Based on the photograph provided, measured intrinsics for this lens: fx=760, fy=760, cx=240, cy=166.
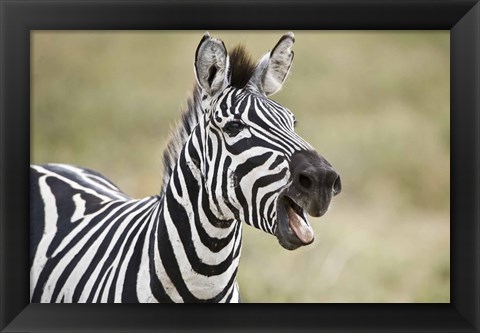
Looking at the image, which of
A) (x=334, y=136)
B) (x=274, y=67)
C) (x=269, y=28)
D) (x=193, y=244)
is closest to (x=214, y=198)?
(x=193, y=244)

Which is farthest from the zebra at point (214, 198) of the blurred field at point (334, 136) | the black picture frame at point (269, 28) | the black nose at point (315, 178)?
the blurred field at point (334, 136)

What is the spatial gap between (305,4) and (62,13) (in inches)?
49.4

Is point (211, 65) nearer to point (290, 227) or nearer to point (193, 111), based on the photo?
point (193, 111)

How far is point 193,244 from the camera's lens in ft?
11.0

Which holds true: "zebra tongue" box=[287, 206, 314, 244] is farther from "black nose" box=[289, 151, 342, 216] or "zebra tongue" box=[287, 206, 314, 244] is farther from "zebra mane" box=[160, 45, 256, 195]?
"zebra mane" box=[160, 45, 256, 195]

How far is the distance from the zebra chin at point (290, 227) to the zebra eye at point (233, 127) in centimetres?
35

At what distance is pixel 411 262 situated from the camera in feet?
22.2

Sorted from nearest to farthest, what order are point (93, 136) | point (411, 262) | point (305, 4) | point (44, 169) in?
point (305, 4)
point (44, 169)
point (411, 262)
point (93, 136)

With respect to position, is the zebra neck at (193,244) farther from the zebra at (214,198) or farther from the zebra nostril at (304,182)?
the zebra nostril at (304,182)

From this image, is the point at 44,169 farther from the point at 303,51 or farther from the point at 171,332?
the point at 303,51

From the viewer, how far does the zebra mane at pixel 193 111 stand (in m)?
3.42

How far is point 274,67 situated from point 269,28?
0.45 meters
